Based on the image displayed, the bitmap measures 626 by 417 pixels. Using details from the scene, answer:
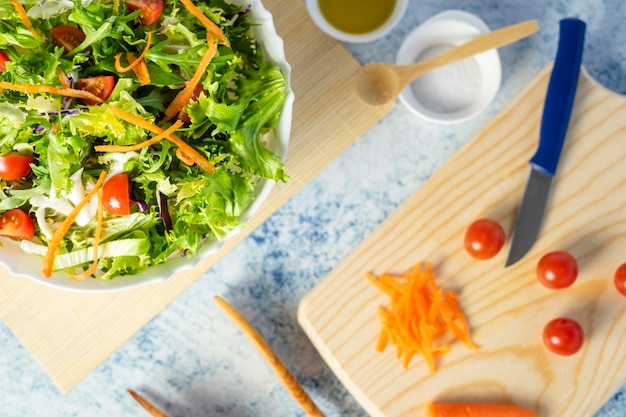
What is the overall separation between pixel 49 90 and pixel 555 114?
1214 mm


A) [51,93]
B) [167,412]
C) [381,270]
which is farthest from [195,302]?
[51,93]

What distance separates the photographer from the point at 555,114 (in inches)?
67.6

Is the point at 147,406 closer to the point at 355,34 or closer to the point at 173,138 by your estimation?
the point at 173,138

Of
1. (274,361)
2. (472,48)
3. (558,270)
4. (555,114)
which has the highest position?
(472,48)

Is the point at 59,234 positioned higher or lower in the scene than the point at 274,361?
higher

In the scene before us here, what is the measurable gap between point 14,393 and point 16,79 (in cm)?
99

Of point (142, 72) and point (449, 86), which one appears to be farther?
point (449, 86)

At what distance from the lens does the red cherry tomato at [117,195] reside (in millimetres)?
1303

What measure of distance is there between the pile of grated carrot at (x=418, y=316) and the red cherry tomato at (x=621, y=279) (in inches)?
15.7

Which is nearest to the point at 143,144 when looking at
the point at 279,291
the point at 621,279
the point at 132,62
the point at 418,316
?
the point at 132,62

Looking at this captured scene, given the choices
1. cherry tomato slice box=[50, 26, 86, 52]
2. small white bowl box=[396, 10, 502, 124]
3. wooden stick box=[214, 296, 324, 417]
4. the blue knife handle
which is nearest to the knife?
the blue knife handle

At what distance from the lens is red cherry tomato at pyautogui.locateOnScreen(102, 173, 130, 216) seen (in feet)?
4.27

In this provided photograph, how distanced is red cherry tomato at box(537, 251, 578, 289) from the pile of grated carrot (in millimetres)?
233

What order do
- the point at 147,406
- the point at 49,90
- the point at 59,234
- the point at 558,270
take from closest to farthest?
1. the point at 49,90
2. the point at 59,234
3. the point at 558,270
4. the point at 147,406
